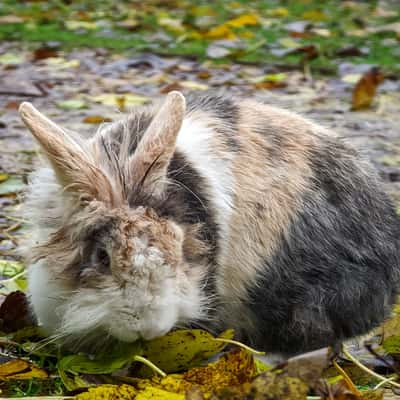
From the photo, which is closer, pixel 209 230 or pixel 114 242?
pixel 114 242

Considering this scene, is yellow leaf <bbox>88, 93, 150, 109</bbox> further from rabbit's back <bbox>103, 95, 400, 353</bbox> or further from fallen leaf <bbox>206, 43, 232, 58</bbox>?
rabbit's back <bbox>103, 95, 400, 353</bbox>

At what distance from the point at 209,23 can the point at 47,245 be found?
6.28m

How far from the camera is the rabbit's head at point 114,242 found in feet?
7.49

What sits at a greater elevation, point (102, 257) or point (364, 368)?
point (102, 257)

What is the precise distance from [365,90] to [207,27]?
2.73 m

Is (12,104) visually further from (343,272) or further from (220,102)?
(343,272)

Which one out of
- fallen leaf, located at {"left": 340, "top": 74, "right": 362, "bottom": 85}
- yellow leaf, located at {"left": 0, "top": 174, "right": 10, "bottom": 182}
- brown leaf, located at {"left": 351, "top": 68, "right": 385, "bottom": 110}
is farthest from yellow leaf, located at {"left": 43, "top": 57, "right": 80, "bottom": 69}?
yellow leaf, located at {"left": 0, "top": 174, "right": 10, "bottom": 182}

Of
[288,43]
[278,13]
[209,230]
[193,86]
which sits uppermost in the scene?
[209,230]

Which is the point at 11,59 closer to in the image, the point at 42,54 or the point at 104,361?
the point at 42,54

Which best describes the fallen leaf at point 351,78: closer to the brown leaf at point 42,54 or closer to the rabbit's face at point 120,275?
the brown leaf at point 42,54

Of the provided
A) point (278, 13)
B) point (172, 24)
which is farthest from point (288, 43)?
point (278, 13)

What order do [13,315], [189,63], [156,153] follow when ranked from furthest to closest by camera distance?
[189,63], [13,315], [156,153]

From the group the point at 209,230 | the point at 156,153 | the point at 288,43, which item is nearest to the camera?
the point at 156,153

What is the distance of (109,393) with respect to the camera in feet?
7.29
